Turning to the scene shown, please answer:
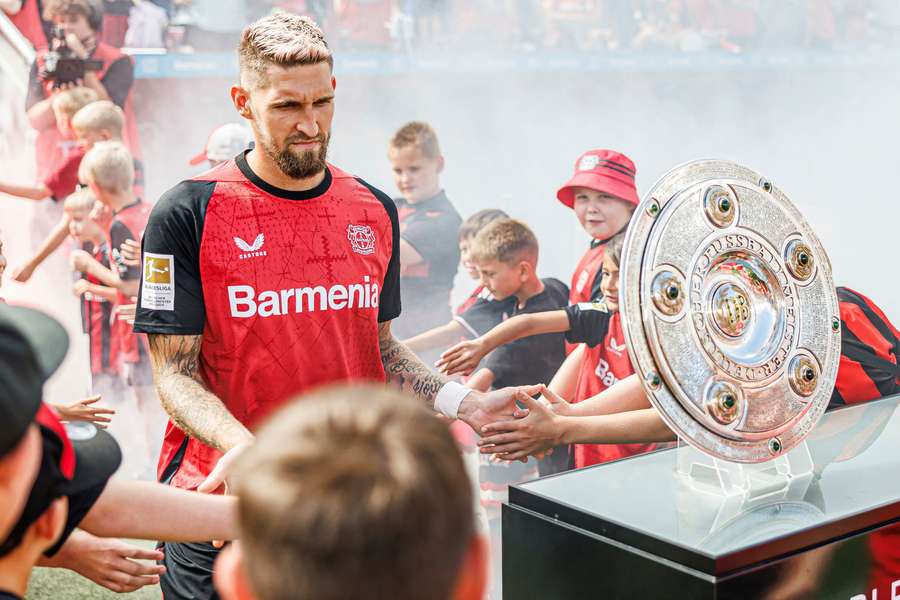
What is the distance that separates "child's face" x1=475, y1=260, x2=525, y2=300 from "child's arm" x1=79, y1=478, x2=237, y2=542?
2362 millimetres

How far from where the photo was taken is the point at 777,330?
1841 millimetres

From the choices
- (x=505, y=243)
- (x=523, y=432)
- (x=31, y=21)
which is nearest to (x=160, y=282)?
(x=523, y=432)

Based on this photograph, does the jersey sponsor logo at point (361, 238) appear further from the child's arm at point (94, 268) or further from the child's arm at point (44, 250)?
the child's arm at point (44, 250)

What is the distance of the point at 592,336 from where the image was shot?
3248mm

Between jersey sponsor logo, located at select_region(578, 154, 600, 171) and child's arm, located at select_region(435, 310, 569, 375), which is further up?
jersey sponsor logo, located at select_region(578, 154, 600, 171)

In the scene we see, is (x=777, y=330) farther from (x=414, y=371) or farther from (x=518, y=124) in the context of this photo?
(x=518, y=124)

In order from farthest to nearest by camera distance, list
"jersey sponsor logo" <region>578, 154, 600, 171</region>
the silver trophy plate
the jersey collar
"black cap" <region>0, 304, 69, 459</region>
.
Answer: "jersey sponsor logo" <region>578, 154, 600, 171</region> < the jersey collar < the silver trophy plate < "black cap" <region>0, 304, 69, 459</region>

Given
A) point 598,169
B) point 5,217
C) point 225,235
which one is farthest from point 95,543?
point 5,217

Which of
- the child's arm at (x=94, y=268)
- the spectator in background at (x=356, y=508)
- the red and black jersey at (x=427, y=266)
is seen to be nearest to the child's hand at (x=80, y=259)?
the child's arm at (x=94, y=268)

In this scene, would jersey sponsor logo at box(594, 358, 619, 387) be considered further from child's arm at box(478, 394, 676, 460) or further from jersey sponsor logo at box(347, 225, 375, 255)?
jersey sponsor logo at box(347, 225, 375, 255)

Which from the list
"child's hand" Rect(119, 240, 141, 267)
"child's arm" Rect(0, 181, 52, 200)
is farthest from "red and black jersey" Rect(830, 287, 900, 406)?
"child's arm" Rect(0, 181, 52, 200)

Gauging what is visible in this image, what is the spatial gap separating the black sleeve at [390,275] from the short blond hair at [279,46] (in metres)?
0.30

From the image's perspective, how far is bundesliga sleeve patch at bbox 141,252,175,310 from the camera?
5.96 feet

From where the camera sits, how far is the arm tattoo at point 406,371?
206 centimetres
